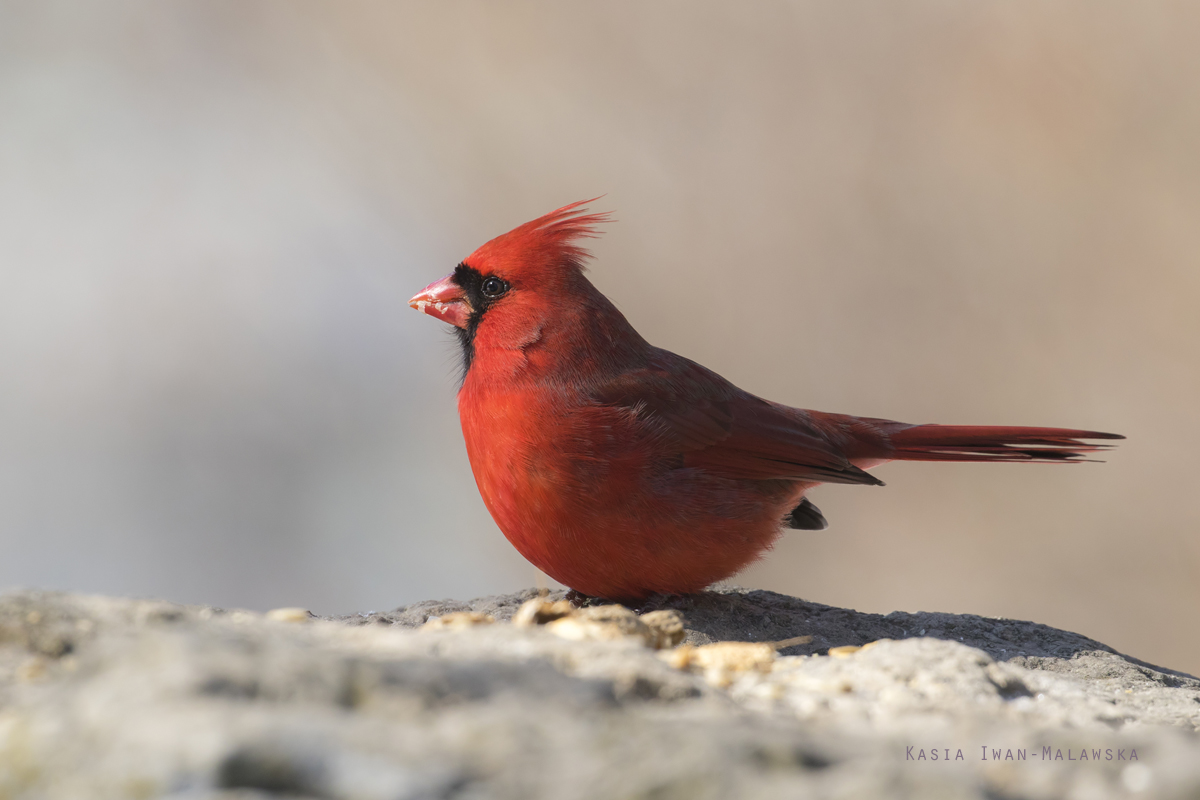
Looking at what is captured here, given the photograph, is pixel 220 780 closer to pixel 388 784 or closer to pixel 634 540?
pixel 388 784

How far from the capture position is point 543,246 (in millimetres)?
2650

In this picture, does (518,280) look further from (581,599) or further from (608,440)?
(581,599)

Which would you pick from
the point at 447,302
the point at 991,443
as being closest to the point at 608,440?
the point at 447,302

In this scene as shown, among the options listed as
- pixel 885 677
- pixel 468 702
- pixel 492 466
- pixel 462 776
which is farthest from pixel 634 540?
pixel 462 776

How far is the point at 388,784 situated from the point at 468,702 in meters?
0.19

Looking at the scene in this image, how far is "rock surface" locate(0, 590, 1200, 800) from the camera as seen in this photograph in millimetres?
840

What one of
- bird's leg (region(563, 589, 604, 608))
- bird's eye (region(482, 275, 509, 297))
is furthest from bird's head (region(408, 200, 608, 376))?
bird's leg (region(563, 589, 604, 608))

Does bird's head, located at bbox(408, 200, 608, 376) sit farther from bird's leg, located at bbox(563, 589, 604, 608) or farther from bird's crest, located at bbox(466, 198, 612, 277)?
bird's leg, located at bbox(563, 589, 604, 608)

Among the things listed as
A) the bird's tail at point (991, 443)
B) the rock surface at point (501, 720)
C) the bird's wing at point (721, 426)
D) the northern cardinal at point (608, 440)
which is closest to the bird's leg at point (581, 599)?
the northern cardinal at point (608, 440)

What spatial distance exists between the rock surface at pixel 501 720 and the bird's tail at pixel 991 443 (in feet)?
4.65

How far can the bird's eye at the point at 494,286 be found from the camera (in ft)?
8.71

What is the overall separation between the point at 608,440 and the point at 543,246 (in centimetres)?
61

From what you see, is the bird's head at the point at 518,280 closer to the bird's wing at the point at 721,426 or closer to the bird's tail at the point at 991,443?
the bird's wing at the point at 721,426

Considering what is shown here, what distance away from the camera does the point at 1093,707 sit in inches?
59.4
